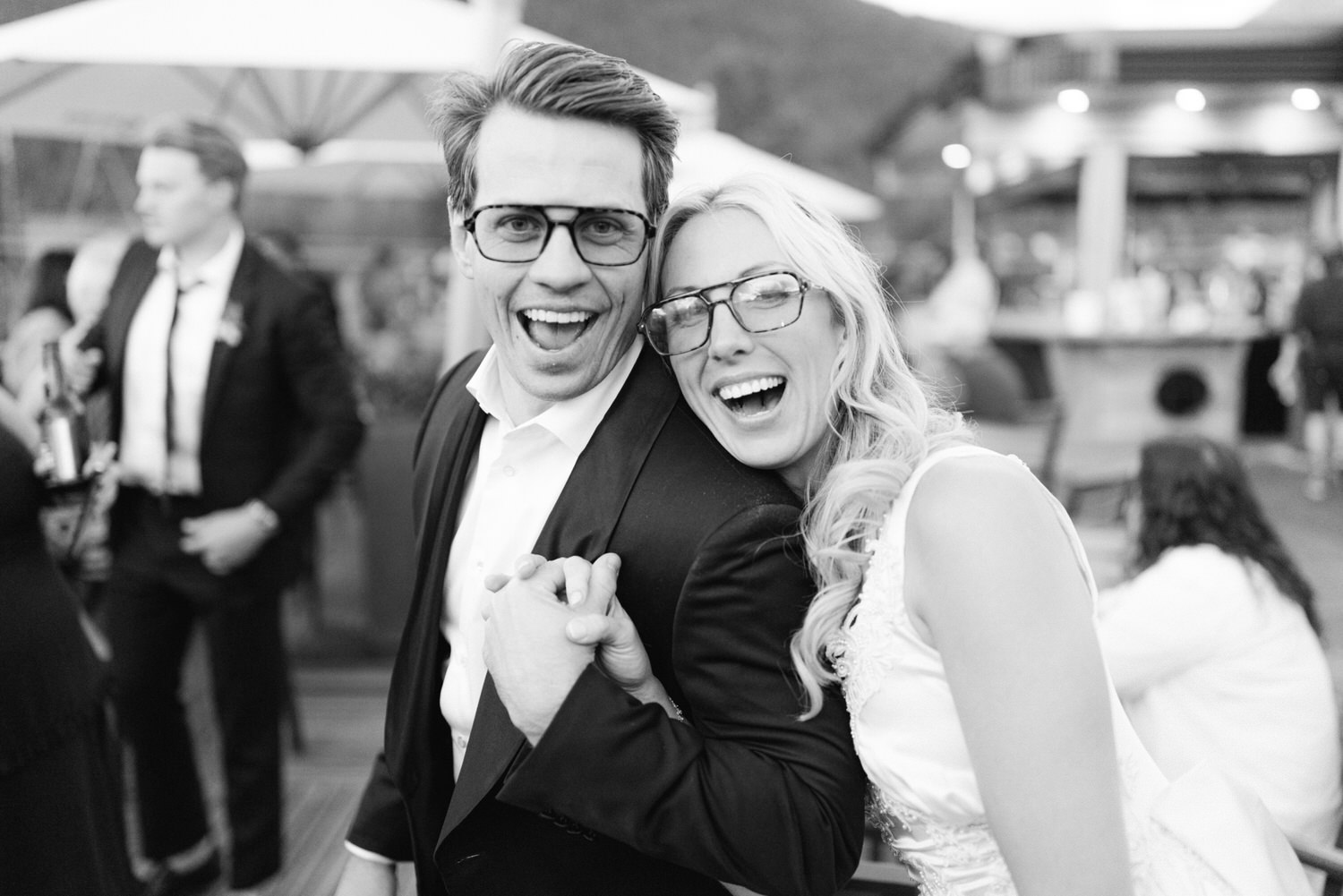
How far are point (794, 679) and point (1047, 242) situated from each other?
1968 cm

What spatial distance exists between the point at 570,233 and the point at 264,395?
212 centimetres

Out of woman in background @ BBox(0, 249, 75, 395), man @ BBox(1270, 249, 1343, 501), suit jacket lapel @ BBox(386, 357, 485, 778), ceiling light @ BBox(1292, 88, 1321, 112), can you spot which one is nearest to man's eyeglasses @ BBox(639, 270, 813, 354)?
suit jacket lapel @ BBox(386, 357, 485, 778)

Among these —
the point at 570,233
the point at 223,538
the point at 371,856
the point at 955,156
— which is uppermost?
the point at 955,156

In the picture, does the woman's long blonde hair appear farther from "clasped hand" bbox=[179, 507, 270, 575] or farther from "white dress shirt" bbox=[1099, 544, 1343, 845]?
"clasped hand" bbox=[179, 507, 270, 575]

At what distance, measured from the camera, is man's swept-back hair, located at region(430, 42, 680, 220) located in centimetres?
143

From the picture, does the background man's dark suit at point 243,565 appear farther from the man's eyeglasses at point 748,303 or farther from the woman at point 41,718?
the man's eyeglasses at point 748,303

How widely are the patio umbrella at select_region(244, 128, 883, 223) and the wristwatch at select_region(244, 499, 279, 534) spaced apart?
349 cm

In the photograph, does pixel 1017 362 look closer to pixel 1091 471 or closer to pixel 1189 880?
pixel 1091 471

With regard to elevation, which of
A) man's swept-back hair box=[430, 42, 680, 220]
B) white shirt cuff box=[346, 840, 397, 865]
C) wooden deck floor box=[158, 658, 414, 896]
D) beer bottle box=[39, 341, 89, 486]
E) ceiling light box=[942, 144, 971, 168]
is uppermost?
ceiling light box=[942, 144, 971, 168]

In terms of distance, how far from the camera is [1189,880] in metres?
1.37

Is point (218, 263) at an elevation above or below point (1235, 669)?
above

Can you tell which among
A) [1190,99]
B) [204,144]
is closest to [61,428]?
[204,144]

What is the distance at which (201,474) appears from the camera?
3.20 meters

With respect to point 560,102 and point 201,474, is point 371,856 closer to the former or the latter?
point 560,102
